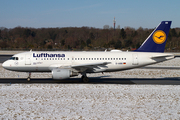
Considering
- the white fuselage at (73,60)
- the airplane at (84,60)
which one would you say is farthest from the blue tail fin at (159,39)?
the white fuselage at (73,60)

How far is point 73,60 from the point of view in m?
25.3

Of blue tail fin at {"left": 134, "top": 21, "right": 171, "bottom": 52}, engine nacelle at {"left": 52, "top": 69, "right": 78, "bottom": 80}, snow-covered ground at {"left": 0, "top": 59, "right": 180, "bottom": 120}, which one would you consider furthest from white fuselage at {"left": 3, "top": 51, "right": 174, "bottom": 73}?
snow-covered ground at {"left": 0, "top": 59, "right": 180, "bottom": 120}

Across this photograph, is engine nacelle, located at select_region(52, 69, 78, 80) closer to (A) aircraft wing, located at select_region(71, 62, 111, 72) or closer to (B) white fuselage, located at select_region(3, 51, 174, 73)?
A: (A) aircraft wing, located at select_region(71, 62, 111, 72)

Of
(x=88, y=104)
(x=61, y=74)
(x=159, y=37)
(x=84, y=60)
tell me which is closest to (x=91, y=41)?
(x=159, y=37)

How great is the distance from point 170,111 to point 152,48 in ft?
50.6

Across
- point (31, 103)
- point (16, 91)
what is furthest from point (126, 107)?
point (16, 91)

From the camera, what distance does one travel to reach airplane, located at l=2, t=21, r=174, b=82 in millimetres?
24766

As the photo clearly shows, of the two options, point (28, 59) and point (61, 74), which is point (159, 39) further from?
point (28, 59)

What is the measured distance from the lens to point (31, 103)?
14383mm

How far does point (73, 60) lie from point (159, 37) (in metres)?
12.2

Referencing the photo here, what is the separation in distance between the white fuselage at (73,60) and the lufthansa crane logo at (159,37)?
195cm

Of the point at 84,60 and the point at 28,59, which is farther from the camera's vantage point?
the point at 84,60

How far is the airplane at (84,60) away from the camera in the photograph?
24766 millimetres

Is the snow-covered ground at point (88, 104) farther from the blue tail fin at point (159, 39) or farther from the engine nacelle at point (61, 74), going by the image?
the blue tail fin at point (159, 39)
